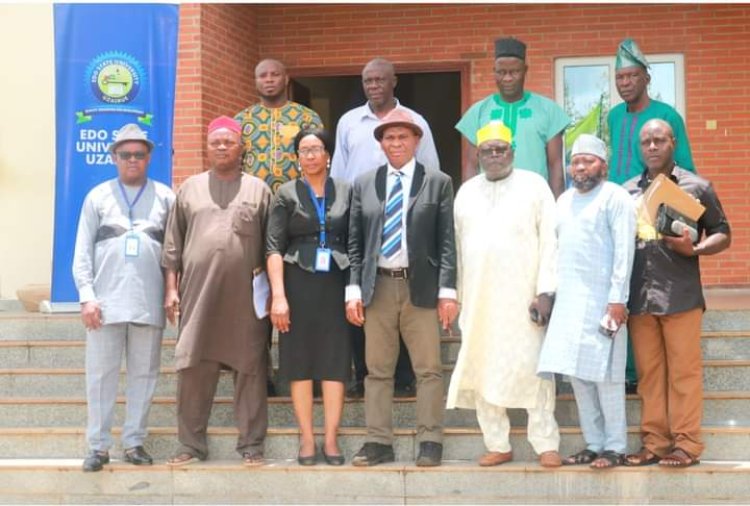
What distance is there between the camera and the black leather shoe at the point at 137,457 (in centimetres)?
608

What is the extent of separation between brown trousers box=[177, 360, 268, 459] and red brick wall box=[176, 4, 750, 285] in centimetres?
422

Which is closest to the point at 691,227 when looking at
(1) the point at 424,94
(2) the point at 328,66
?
(2) the point at 328,66

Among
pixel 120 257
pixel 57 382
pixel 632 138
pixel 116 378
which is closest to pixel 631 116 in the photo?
pixel 632 138

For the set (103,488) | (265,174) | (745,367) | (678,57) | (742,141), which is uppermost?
(678,57)

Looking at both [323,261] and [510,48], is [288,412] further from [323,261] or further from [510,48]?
[510,48]

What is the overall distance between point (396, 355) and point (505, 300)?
70 centimetres

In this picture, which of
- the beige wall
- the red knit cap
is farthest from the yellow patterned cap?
the beige wall

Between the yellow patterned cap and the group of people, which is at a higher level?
the yellow patterned cap

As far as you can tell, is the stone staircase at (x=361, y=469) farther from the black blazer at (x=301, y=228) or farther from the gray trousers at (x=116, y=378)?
the black blazer at (x=301, y=228)

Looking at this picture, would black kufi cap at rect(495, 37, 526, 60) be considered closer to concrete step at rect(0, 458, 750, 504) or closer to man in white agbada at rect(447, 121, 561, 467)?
man in white agbada at rect(447, 121, 561, 467)

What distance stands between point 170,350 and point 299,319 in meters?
1.61

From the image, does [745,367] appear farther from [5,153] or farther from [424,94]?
[424,94]

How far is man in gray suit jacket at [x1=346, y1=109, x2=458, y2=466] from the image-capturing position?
5805mm

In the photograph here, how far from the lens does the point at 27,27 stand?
9.65m
